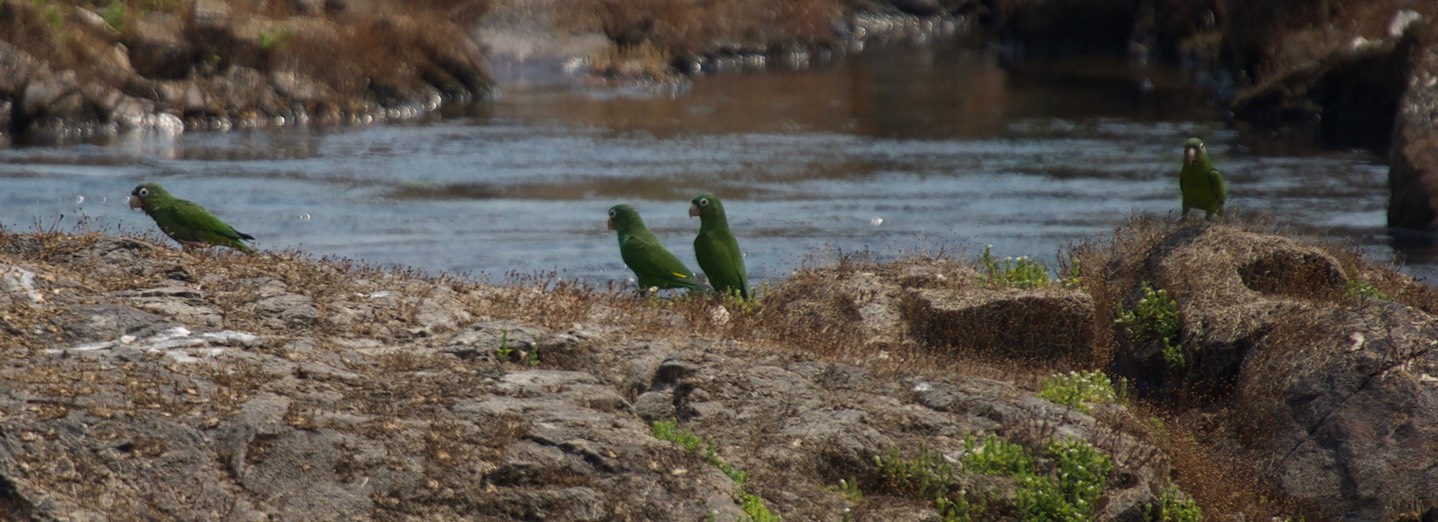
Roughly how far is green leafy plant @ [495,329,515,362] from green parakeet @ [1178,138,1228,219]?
25.4 ft

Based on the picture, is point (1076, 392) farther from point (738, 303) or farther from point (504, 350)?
point (504, 350)

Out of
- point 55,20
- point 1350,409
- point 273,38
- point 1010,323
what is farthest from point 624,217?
point 273,38

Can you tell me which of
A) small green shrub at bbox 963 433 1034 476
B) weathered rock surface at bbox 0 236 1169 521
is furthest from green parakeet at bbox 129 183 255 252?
small green shrub at bbox 963 433 1034 476

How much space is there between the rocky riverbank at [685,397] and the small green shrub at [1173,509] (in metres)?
0.03

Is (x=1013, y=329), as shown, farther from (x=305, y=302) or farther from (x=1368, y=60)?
(x=1368, y=60)

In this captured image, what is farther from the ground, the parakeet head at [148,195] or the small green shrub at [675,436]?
the parakeet head at [148,195]

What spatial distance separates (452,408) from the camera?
824 cm

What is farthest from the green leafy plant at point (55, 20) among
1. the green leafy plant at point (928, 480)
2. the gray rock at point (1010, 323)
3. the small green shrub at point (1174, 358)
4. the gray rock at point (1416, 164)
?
the green leafy plant at point (928, 480)

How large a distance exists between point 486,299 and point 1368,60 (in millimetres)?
25421

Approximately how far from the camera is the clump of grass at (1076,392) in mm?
10047

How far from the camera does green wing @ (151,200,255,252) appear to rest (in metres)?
12.1

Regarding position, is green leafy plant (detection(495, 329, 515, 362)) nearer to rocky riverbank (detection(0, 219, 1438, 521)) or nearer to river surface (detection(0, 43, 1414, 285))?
rocky riverbank (detection(0, 219, 1438, 521))

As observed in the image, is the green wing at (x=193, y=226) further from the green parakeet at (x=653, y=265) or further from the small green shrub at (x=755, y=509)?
the small green shrub at (x=755, y=509)

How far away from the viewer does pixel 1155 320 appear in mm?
12938
